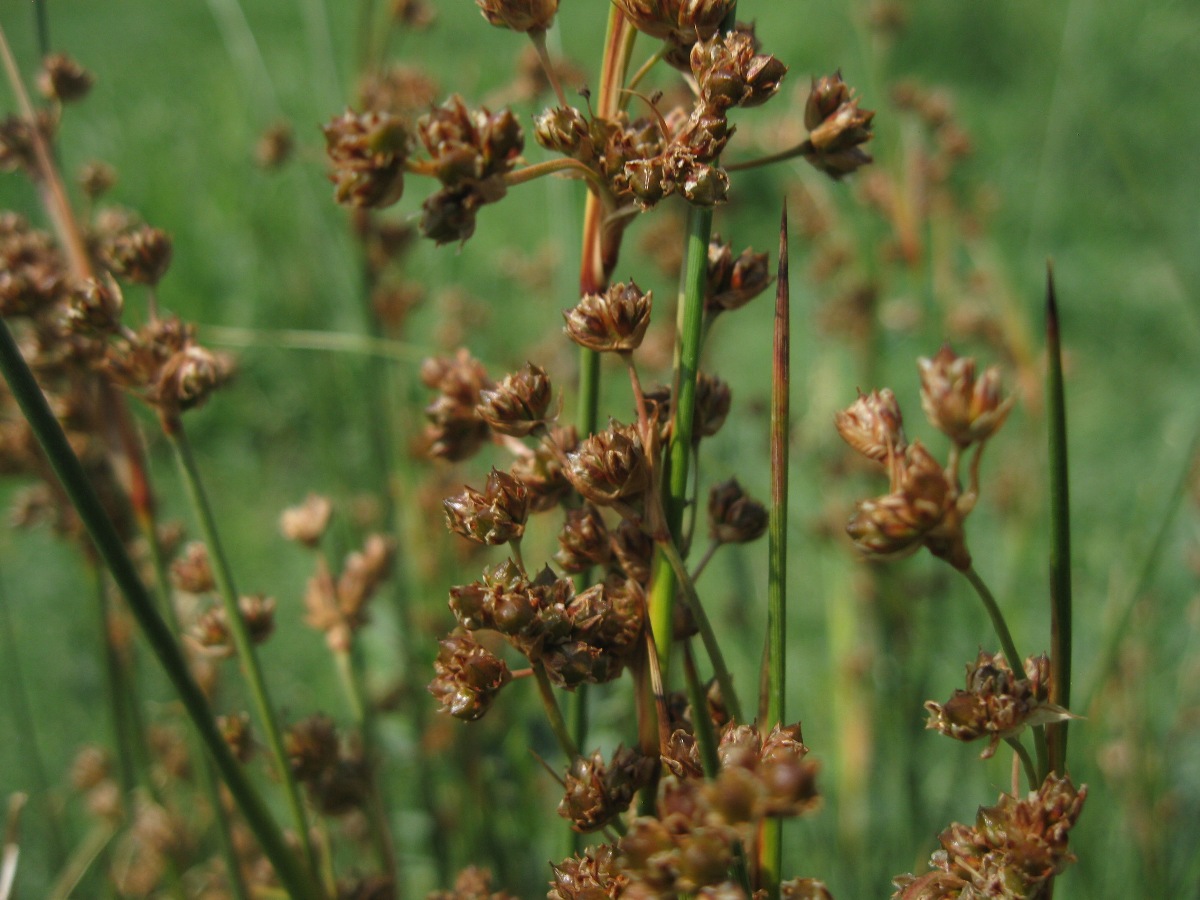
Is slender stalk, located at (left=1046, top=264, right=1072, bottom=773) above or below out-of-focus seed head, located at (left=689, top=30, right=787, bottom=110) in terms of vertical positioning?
below

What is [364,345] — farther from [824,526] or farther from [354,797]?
[824,526]

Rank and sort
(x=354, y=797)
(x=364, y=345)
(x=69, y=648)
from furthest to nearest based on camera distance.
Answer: (x=69, y=648) < (x=364, y=345) < (x=354, y=797)

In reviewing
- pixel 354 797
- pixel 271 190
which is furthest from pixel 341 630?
pixel 271 190

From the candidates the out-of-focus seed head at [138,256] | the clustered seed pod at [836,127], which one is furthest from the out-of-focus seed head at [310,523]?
the clustered seed pod at [836,127]

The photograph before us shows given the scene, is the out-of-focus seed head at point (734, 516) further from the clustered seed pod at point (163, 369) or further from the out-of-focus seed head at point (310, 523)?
the out-of-focus seed head at point (310, 523)

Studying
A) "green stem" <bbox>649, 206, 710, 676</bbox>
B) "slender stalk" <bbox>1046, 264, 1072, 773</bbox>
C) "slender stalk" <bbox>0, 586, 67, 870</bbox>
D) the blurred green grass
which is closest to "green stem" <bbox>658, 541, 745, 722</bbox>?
"green stem" <bbox>649, 206, 710, 676</bbox>

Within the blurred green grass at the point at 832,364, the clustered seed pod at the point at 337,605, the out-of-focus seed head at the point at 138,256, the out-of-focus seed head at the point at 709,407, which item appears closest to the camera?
the out-of-focus seed head at the point at 709,407

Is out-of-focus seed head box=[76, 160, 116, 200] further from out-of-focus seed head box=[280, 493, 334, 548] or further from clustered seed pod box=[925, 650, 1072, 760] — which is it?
clustered seed pod box=[925, 650, 1072, 760]
